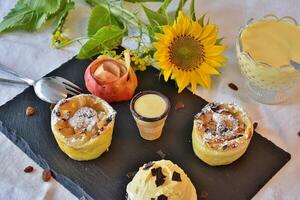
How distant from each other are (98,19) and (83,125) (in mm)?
356

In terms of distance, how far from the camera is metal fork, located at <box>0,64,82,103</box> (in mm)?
1119

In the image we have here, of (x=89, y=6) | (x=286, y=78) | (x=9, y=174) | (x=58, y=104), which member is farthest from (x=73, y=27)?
(x=286, y=78)

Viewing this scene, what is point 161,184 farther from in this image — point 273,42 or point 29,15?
point 29,15

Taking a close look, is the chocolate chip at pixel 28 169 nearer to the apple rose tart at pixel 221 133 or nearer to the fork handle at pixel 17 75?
the fork handle at pixel 17 75

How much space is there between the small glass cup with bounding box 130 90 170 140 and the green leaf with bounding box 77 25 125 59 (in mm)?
196

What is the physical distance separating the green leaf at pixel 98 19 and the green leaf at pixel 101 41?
7 centimetres

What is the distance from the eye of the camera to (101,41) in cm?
118

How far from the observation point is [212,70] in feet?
3.74

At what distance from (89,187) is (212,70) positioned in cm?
40

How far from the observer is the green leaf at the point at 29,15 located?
127 cm

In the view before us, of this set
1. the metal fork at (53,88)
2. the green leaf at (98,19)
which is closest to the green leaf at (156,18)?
the green leaf at (98,19)

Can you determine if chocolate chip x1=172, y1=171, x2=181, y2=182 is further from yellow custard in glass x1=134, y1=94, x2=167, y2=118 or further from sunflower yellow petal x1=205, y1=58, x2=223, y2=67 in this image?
sunflower yellow petal x1=205, y1=58, x2=223, y2=67

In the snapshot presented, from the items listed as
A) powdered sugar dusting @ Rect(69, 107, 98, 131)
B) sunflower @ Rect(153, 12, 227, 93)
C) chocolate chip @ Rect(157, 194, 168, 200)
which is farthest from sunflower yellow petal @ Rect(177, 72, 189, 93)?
chocolate chip @ Rect(157, 194, 168, 200)


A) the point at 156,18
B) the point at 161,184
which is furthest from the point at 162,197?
the point at 156,18
